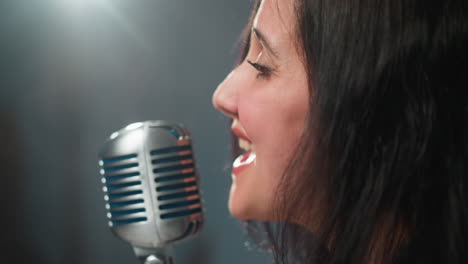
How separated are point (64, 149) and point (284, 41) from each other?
1131 mm

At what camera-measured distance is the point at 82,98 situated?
5.43 ft

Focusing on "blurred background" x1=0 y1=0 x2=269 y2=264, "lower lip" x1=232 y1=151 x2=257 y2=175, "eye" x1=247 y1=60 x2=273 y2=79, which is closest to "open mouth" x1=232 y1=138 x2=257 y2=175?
"lower lip" x1=232 y1=151 x2=257 y2=175

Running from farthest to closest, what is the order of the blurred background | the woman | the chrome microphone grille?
1. the blurred background
2. the chrome microphone grille
3. the woman

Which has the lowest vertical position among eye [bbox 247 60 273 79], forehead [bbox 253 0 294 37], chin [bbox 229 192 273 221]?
chin [bbox 229 192 273 221]

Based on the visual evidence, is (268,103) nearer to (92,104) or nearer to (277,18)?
(277,18)

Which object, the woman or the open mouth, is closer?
the woman

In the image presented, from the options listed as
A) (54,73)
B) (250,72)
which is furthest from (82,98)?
(250,72)

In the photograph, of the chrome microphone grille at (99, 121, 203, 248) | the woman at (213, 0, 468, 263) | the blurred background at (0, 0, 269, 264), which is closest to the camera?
the woman at (213, 0, 468, 263)

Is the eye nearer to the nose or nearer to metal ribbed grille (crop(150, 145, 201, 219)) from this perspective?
the nose

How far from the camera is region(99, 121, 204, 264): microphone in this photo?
745mm

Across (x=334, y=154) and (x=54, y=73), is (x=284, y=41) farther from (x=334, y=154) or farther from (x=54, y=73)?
(x=54, y=73)

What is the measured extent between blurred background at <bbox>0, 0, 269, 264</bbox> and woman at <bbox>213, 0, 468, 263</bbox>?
967mm

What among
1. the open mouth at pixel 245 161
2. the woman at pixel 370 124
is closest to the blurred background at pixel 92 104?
the open mouth at pixel 245 161

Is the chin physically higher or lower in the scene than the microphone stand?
higher
